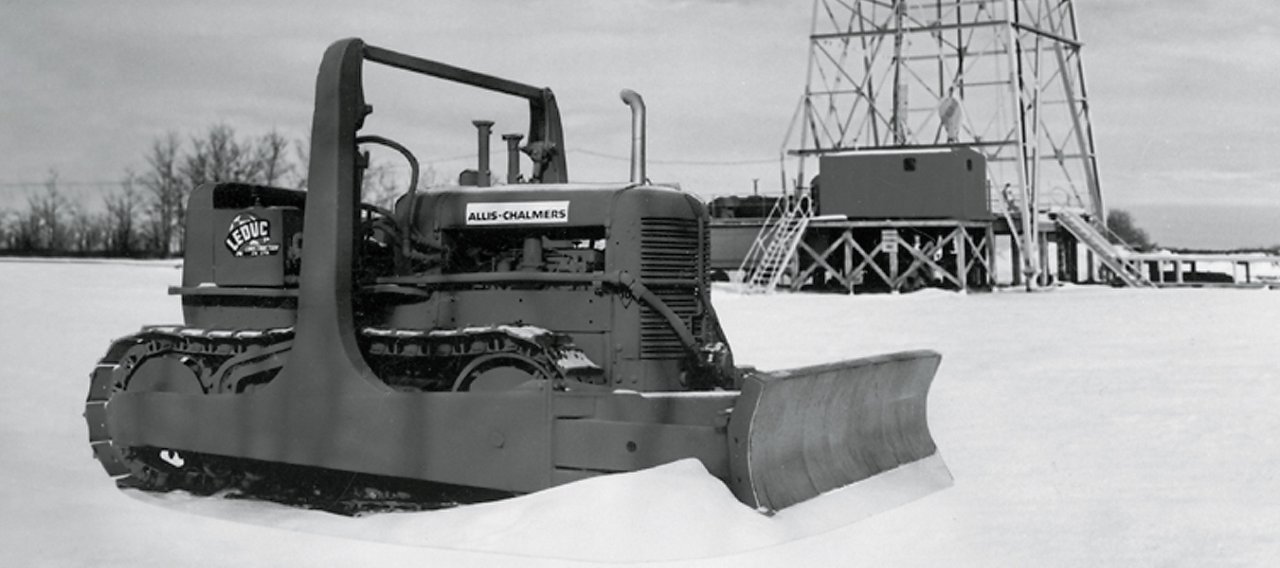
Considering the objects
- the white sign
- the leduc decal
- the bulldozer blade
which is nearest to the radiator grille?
the white sign

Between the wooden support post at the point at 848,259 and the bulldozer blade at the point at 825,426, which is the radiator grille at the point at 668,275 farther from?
the wooden support post at the point at 848,259

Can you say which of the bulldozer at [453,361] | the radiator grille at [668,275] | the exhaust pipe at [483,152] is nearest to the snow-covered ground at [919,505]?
the bulldozer at [453,361]

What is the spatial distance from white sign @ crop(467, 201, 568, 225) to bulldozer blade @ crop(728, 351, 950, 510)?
2.02 meters

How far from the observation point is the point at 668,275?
873 centimetres

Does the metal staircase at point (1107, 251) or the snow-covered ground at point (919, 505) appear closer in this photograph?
the snow-covered ground at point (919, 505)

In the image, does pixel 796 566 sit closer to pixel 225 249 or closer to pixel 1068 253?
pixel 225 249

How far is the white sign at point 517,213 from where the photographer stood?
8742 mm

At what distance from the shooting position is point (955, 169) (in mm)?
36906

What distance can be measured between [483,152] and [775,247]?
30048mm

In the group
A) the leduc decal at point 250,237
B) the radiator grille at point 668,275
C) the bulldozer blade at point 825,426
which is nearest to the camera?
the bulldozer blade at point 825,426

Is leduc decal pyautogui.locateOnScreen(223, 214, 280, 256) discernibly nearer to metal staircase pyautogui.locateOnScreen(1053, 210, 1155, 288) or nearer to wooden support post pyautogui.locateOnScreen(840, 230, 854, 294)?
wooden support post pyautogui.locateOnScreen(840, 230, 854, 294)

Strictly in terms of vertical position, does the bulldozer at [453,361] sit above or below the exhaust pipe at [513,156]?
below

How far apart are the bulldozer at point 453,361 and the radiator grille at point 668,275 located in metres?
0.01

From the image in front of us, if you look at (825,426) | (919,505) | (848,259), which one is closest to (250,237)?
(825,426)
